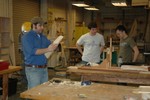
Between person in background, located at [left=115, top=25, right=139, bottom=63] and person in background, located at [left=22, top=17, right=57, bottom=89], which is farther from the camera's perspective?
person in background, located at [left=115, top=25, right=139, bottom=63]

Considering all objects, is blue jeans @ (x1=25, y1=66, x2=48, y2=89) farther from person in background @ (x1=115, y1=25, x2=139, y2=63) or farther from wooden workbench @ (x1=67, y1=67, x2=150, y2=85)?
person in background @ (x1=115, y1=25, x2=139, y2=63)

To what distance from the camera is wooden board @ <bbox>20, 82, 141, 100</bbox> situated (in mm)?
2219

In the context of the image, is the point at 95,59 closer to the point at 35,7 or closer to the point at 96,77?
the point at 96,77

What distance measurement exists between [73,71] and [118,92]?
126cm

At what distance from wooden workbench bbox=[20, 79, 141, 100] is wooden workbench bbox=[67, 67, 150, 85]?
0.77 metres

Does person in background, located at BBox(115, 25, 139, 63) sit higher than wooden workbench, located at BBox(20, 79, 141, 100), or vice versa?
person in background, located at BBox(115, 25, 139, 63)

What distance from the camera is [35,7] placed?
8406 millimetres

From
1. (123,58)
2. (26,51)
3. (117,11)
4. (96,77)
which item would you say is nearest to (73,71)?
(96,77)

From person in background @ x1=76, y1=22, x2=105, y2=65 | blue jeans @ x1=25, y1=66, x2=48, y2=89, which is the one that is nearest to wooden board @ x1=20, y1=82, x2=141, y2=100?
blue jeans @ x1=25, y1=66, x2=48, y2=89

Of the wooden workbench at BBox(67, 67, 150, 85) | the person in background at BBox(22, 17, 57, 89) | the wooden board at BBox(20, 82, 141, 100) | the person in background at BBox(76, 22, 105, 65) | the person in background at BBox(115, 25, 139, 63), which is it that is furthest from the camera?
the person in background at BBox(76, 22, 105, 65)

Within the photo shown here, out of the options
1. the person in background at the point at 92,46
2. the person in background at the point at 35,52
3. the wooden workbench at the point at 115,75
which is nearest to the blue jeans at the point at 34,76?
the person in background at the point at 35,52

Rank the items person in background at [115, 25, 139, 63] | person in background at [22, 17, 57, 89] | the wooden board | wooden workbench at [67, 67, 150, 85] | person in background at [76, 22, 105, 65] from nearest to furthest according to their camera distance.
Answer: the wooden board
person in background at [22, 17, 57, 89]
wooden workbench at [67, 67, 150, 85]
person in background at [115, 25, 139, 63]
person in background at [76, 22, 105, 65]

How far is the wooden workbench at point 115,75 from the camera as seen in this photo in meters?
3.33

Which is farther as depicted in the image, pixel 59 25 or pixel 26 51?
pixel 59 25
